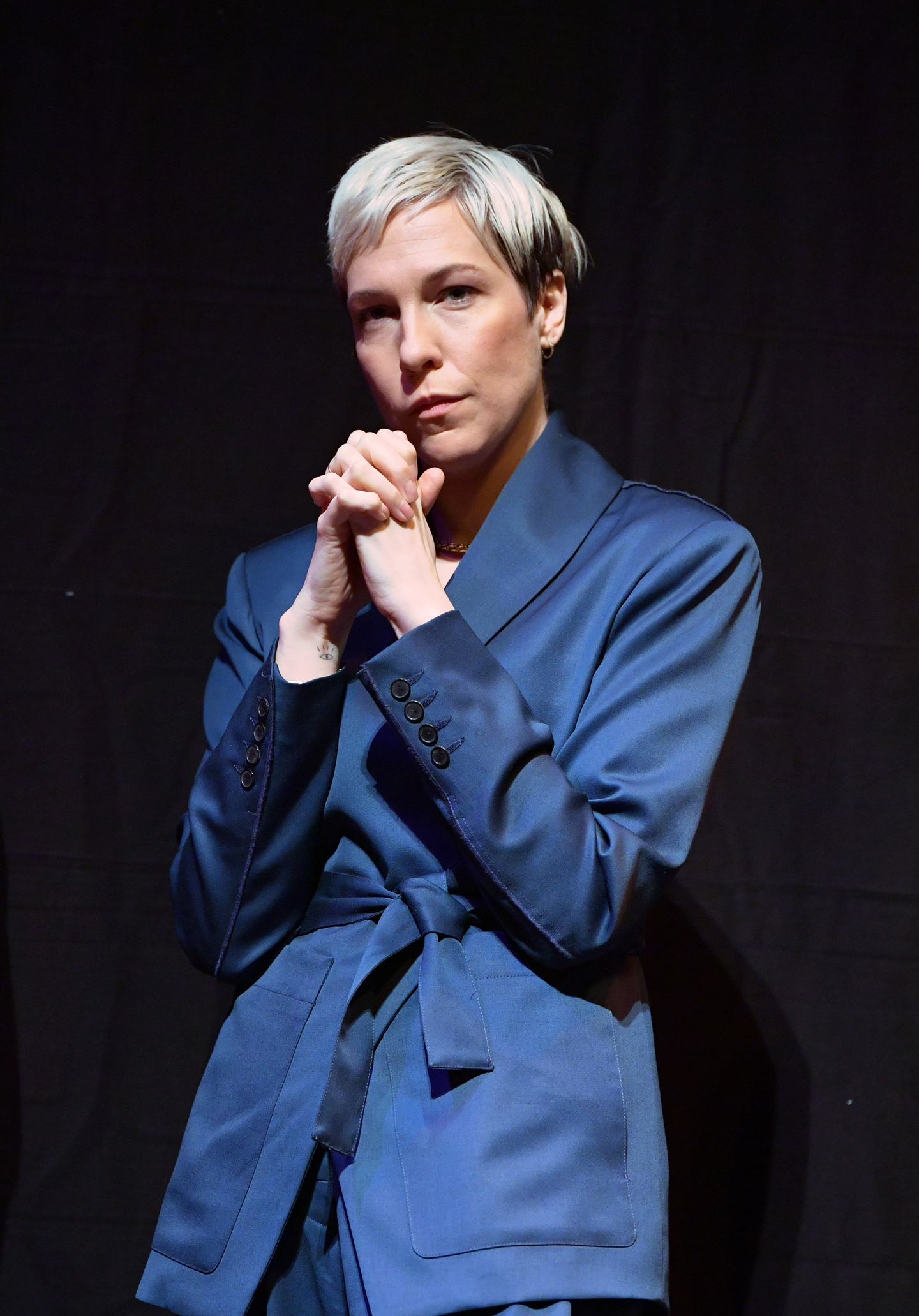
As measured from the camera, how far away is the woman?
100 cm

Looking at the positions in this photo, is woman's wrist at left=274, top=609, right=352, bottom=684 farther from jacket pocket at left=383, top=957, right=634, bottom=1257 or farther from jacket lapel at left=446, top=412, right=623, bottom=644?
jacket pocket at left=383, top=957, right=634, bottom=1257

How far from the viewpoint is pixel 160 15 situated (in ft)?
6.08

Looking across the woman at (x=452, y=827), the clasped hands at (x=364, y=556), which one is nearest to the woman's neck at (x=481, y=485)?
the woman at (x=452, y=827)

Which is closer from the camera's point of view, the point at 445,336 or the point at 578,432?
the point at 445,336

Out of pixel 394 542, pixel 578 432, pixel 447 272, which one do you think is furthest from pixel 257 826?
pixel 578 432

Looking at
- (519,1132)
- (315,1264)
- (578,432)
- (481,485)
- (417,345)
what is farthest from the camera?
(578,432)

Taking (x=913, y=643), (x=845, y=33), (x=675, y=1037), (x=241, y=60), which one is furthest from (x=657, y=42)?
(x=675, y=1037)

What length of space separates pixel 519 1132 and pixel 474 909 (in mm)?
188

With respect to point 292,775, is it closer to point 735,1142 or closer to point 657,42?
point 735,1142

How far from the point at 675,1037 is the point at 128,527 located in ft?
3.39

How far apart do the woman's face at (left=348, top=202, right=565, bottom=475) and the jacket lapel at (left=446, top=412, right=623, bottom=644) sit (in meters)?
0.05

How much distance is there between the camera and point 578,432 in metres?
1.83

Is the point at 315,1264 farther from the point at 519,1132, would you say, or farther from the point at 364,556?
the point at 364,556

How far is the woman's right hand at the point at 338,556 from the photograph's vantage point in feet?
3.71
